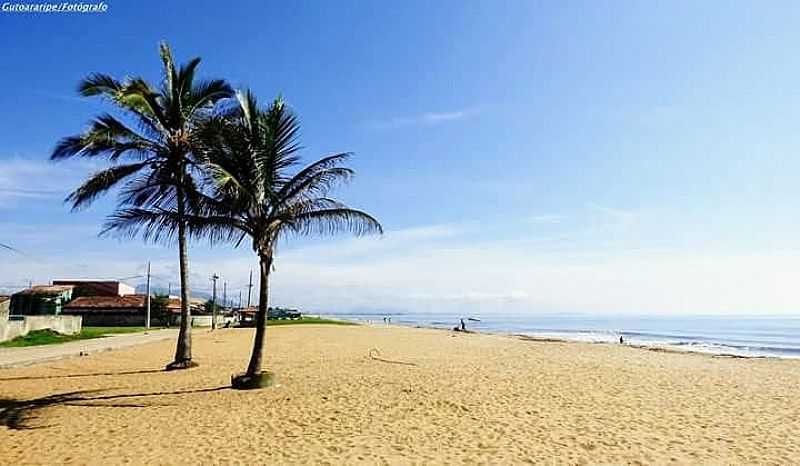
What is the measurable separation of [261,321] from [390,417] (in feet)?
12.1

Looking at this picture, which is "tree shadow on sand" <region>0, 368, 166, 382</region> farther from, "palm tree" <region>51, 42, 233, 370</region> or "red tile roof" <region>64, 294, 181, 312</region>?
"red tile roof" <region>64, 294, 181, 312</region>

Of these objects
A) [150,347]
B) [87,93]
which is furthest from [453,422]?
[150,347]

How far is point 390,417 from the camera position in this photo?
8.63 metres

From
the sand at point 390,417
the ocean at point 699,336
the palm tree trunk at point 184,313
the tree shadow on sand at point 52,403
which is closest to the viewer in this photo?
the sand at point 390,417

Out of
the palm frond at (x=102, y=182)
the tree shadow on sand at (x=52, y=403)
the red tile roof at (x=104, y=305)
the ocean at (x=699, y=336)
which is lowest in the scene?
the ocean at (x=699, y=336)

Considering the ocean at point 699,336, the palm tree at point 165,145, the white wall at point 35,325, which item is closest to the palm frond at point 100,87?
the palm tree at point 165,145

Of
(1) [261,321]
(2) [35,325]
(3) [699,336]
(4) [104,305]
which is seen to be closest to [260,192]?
(1) [261,321]

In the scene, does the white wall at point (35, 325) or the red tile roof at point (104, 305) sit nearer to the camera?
the white wall at point (35, 325)

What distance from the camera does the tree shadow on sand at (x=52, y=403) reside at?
8.18 m

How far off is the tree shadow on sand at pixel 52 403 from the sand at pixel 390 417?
0.11ft

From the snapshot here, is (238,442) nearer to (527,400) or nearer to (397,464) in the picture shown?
(397,464)

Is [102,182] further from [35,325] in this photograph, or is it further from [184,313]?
[35,325]

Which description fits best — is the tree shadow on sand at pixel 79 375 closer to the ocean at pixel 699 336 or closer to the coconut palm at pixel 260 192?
the coconut palm at pixel 260 192

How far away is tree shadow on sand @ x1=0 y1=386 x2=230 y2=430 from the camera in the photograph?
26.8 ft
